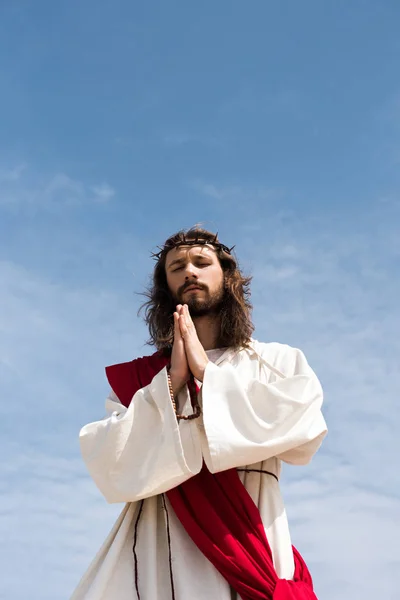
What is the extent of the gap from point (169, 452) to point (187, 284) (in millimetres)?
1347

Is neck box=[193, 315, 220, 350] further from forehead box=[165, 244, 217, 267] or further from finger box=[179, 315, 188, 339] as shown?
finger box=[179, 315, 188, 339]

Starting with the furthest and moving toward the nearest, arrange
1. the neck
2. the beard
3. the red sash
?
the neck → the beard → the red sash

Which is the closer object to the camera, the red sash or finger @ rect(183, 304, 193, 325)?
the red sash

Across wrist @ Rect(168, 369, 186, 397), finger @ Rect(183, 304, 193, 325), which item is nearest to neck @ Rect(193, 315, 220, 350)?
finger @ Rect(183, 304, 193, 325)

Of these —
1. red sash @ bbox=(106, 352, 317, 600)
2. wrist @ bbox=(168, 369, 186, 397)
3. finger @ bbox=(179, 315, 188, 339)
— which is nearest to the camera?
red sash @ bbox=(106, 352, 317, 600)

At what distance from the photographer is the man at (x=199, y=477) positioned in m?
4.36

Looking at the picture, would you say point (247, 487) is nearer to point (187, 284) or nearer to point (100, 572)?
point (100, 572)

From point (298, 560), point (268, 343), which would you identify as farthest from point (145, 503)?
point (268, 343)

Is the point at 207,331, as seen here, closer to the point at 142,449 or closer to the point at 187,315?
the point at 187,315

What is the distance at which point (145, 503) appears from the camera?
4.70m

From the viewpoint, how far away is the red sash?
4.24m

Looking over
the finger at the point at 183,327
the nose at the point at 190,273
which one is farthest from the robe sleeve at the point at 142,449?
the nose at the point at 190,273

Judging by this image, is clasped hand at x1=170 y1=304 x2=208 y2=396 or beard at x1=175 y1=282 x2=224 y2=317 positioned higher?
beard at x1=175 y1=282 x2=224 y2=317

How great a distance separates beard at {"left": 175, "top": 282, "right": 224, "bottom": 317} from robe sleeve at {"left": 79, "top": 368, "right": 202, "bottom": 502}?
2.51ft
